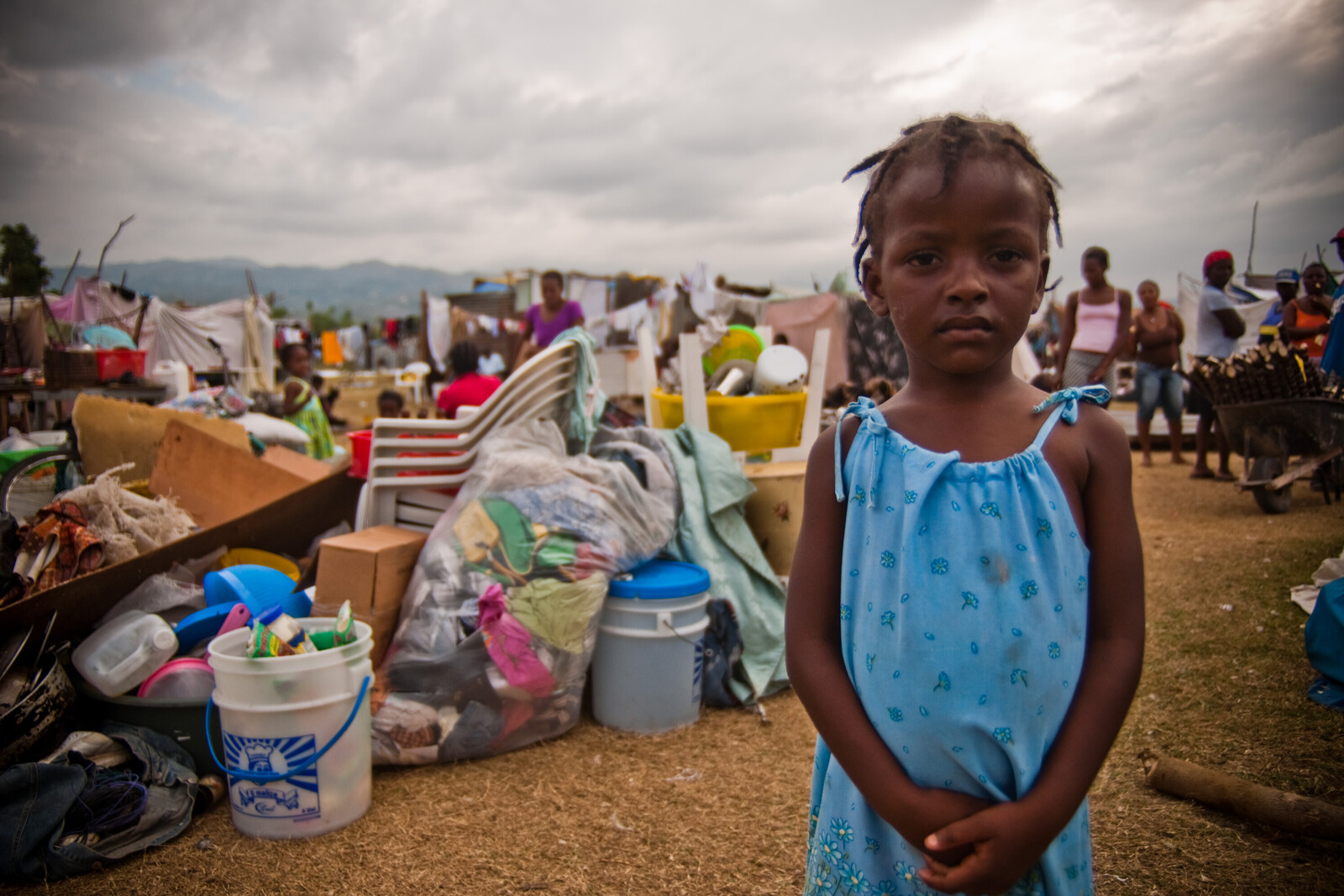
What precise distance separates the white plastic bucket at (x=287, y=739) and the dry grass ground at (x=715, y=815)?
8 cm

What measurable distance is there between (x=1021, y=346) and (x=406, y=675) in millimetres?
5849

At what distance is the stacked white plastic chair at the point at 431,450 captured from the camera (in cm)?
325

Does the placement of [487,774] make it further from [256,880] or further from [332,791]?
[256,880]

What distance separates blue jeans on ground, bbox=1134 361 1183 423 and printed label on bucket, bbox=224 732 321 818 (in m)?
7.00

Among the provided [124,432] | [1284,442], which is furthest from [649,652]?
[1284,442]

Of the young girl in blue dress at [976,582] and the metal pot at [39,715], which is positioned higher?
the young girl in blue dress at [976,582]

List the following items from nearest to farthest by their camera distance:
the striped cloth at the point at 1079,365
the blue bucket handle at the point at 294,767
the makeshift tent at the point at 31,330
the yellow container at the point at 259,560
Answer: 1. the blue bucket handle at the point at 294,767
2. the yellow container at the point at 259,560
3. the striped cloth at the point at 1079,365
4. the makeshift tent at the point at 31,330

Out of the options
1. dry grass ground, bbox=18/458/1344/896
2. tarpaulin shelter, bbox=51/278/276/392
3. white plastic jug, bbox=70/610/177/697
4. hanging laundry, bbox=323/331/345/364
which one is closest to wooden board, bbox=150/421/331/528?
white plastic jug, bbox=70/610/177/697

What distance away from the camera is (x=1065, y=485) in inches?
37.1

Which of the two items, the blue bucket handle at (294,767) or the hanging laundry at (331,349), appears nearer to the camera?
the blue bucket handle at (294,767)

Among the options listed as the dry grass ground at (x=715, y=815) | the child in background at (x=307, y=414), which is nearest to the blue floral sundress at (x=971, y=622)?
the dry grass ground at (x=715, y=815)

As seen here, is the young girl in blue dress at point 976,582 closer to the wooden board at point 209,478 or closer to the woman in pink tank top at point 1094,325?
the wooden board at point 209,478

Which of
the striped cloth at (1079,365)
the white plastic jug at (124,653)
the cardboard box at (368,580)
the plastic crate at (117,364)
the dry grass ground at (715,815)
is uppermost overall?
the striped cloth at (1079,365)

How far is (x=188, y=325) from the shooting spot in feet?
50.3
